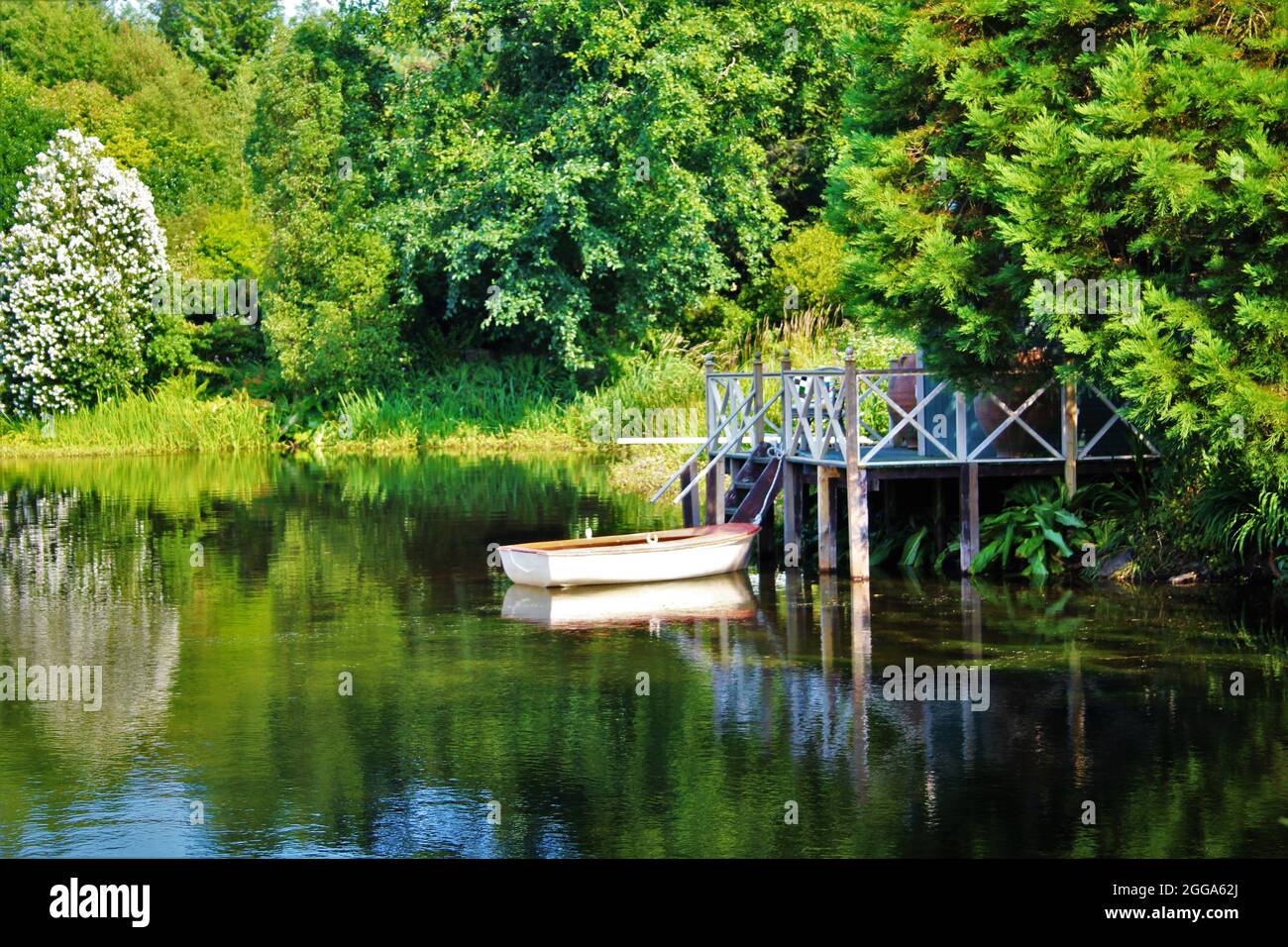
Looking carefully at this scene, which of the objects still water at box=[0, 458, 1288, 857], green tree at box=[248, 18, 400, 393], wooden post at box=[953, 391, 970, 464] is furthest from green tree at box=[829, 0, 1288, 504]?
green tree at box=[248, 18, 400, 393]

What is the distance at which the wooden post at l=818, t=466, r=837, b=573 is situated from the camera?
19.2 m

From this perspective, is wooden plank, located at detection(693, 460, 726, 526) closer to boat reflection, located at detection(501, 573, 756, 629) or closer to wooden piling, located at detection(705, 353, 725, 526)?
wooden piling, located at detection(705, 353, 725, 526)

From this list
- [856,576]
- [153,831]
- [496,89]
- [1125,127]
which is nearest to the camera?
[153,831]

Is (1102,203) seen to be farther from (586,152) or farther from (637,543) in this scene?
(586,152)

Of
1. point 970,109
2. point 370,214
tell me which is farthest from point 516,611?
point 370,214

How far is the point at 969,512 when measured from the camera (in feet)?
62.2

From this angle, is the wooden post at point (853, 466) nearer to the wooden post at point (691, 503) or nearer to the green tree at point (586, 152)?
the wooden post at point (691, 503)

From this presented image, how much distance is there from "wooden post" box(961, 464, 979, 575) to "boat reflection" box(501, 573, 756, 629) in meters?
2.58

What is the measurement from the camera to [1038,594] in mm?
18047

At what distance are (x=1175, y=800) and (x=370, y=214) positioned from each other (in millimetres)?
34503
